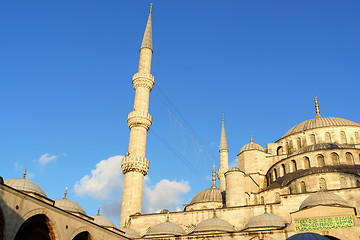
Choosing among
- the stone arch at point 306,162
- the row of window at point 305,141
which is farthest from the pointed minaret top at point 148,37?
the stone arch at point 306,162

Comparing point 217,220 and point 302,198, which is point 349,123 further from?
point 217,220

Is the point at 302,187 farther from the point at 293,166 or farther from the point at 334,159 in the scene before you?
the point at 334,159

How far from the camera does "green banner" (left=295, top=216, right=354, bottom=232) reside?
1603cm

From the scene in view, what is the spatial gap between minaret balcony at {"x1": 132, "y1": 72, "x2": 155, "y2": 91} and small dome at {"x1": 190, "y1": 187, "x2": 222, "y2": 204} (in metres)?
9.34

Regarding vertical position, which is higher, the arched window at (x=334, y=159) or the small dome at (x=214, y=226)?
the arched window at (x=334, y=159)

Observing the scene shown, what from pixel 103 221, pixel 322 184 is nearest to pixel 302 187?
pixel 322 184

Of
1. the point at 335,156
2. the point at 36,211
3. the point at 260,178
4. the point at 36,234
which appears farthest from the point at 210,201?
the point at 36,211

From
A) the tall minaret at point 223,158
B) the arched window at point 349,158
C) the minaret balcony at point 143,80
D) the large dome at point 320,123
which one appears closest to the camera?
the arched window at point 349,158

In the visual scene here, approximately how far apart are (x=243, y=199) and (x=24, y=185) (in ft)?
43.4

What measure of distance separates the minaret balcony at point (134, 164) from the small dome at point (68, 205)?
4847mm

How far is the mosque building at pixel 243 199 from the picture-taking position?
1550 cm

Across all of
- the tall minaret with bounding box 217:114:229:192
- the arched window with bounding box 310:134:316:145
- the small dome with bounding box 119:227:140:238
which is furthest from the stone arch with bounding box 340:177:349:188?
the small dome with bounding box 119:227:140:238

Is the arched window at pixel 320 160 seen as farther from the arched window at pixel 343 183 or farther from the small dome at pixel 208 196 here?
the small dome at pixel 208 196

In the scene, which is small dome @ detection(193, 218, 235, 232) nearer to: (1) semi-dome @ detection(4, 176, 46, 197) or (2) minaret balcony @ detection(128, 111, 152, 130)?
(1) semi-dome @ detection(4, 176, 46, 197)
